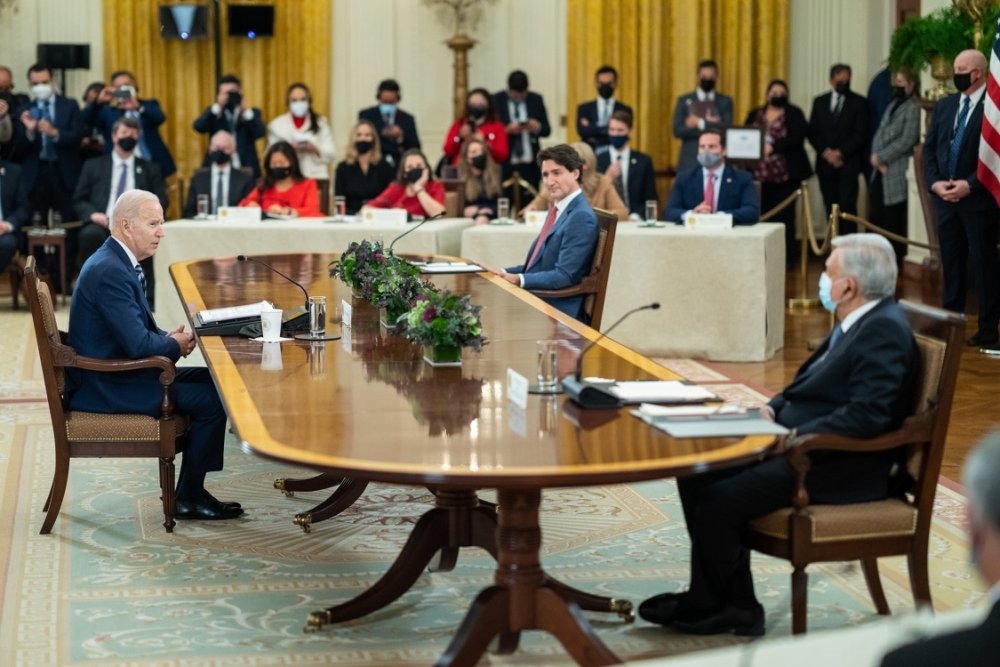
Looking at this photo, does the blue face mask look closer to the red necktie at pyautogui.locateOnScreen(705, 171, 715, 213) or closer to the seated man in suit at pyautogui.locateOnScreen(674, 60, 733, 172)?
the red necktie at pyautogui.locateOnScreen(705, 171, 715, 213)

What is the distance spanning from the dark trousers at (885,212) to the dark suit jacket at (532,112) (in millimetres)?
2781

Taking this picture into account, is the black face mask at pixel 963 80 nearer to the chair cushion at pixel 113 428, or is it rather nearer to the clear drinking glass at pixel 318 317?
the clear drinking glass at pixel 318 317

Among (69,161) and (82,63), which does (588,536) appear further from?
(82,63)

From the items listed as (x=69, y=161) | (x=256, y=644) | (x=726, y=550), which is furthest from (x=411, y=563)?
(x=69, y=161)

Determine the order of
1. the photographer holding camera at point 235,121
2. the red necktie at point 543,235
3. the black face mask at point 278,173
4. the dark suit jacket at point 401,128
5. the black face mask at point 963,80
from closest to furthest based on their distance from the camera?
1. the red necktie at point 543,235
2. the black face mask at point 963,80
3. the black face mask at point 278,173
4. the dark suit jacket at point 401,128
5. the photographer holding camera at point 235,121

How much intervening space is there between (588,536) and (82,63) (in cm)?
976

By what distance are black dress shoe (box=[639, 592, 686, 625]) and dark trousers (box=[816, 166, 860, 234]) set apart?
954 centimetres

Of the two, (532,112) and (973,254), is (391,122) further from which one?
(973,254)

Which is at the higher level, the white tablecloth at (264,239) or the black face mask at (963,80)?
the black face mask at (963,80)

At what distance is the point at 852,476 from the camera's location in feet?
13.2

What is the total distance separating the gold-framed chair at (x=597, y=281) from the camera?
6793 millimetres

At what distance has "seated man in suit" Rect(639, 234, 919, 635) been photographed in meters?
3.94

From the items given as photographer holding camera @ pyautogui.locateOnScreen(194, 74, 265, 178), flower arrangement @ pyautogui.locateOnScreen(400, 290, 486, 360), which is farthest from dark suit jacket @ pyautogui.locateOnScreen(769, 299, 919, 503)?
photographer holding camera @ pyautogui.locateOnScreen(194, 74, 265, 178)

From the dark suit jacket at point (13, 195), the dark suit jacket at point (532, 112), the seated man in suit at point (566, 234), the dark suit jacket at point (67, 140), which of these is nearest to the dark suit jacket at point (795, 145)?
the dark suit jacket at point (532, 112)
